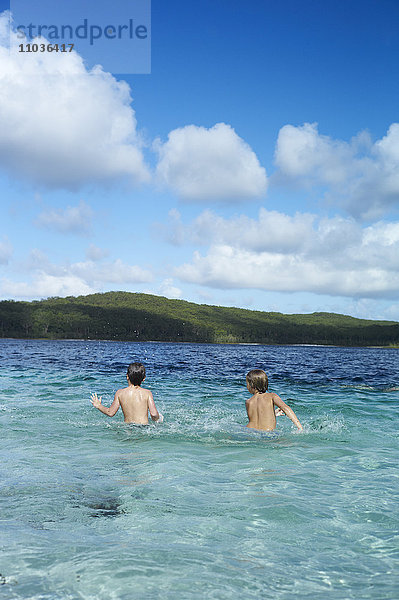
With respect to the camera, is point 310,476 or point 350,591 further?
point 310,476

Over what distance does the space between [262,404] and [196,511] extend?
14.3 feet

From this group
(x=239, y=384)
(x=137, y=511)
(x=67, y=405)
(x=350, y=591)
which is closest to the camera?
(x=350, y=591)

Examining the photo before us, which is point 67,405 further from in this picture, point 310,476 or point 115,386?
point 310,476

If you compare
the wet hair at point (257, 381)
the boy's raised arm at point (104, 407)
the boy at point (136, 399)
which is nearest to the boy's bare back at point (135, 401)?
the boy at point (136, 399)

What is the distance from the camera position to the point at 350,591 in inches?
161

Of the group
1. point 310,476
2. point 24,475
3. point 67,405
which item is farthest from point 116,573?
point 67,405

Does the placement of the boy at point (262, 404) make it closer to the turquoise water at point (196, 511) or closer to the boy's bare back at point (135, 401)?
the turquoise water at point (196, 511)

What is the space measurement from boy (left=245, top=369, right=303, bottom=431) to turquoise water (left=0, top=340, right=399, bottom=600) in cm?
28

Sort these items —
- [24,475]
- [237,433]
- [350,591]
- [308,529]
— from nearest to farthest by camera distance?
[350,591], [308,529], [24,475], [237,433]

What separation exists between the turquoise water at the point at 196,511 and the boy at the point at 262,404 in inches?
11.0

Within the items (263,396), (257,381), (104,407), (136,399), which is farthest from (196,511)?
(136,399)

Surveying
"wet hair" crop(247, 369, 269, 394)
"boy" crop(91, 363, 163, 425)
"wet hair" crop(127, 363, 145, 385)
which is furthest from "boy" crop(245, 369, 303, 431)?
"wet hair" crop(127, 363, 145, 385)

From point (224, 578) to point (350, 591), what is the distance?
1.12 meters

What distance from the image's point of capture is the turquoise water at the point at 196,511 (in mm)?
4160
